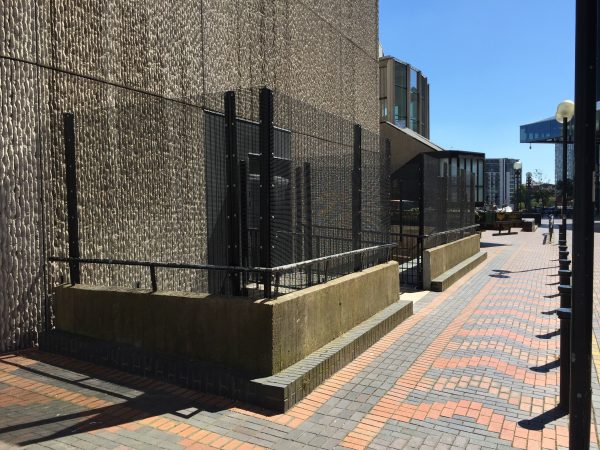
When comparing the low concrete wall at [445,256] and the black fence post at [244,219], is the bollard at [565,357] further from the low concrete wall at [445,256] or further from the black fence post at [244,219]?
the low concrete wall at [445,256]

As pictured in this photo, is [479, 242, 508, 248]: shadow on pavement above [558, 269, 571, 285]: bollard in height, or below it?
below

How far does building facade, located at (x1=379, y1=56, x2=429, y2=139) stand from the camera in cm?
3900

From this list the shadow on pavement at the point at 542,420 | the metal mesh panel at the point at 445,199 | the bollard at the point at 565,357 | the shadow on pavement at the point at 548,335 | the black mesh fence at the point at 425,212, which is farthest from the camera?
the metal mesh panel at the point at 445,199

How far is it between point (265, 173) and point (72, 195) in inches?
118

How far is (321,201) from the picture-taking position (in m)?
6.84

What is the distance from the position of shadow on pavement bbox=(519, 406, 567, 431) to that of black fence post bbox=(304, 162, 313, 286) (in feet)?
8.87

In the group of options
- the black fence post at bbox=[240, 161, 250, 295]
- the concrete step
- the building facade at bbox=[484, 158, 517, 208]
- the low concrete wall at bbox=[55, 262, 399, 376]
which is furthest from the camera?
the building facade at bbox=[484, 158, 517, 208]

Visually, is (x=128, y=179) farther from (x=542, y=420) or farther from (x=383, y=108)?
(x=383, y=108)

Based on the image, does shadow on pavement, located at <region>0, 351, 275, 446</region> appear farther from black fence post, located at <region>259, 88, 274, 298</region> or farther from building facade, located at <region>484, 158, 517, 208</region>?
building facade, located at <region>484, 158, 517, 208</region>

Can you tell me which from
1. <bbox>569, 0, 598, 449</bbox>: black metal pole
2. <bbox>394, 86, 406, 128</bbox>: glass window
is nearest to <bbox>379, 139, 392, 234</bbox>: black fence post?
<bbox>569, 0, 598, 449</bbox>: black metal pole

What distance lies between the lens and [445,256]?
1220cm

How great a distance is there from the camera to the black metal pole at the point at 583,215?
3.14 meters

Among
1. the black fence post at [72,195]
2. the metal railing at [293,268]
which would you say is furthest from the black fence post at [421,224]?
the black fence post at [72,195]

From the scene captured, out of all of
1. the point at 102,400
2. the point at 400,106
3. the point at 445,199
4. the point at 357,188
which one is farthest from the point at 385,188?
the point at 400,106
